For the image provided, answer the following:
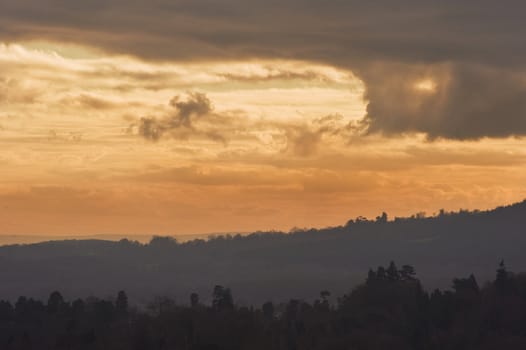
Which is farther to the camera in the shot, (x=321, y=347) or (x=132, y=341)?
(x=321, y=347)

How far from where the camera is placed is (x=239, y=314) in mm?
189125

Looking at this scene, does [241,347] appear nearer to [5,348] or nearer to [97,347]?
[97,347]

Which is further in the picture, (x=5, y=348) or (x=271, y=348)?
(x=5, y=348)

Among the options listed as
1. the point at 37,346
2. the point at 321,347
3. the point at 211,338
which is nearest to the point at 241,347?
the point at 211,338

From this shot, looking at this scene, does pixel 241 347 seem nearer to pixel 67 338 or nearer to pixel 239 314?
pixel 239 314

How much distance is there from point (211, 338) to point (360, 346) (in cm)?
2596

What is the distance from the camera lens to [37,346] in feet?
639

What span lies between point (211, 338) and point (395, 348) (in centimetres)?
3200

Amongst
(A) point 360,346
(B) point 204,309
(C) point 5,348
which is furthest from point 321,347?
(C) point 5,348

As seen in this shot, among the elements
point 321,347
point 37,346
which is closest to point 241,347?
point 321,347

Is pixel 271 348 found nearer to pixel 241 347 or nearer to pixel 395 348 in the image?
pixel 241 347

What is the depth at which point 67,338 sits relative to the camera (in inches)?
7431

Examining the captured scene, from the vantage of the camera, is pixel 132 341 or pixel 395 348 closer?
pixel 132 341

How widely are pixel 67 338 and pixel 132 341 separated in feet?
37.9
